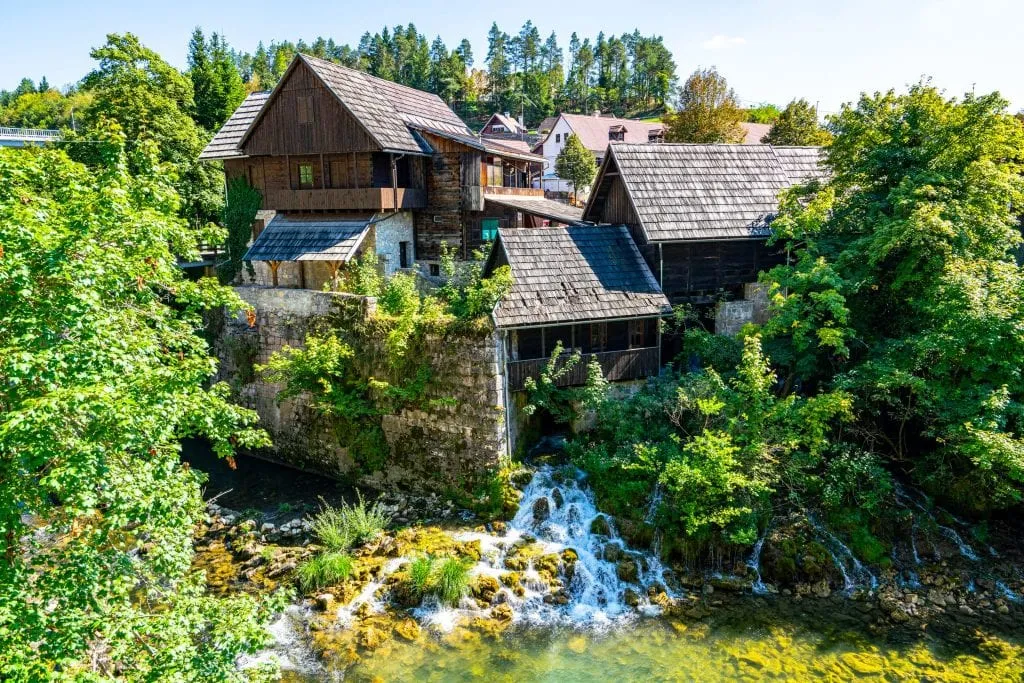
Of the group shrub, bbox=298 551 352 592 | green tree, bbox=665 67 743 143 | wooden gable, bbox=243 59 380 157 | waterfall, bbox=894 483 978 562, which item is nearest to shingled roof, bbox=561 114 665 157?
green tree, bbox=665 67 743 143

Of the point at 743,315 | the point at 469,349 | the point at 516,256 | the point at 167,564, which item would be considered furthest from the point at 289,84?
the point at 167,564

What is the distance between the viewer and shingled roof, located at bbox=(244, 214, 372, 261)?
21869mm

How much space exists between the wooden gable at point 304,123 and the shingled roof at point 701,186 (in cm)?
886

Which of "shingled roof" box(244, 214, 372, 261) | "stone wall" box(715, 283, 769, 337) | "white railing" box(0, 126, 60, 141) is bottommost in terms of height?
"stone wall" box(715, 283, 769, 337)

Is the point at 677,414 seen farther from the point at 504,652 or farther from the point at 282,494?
the point at 282,494

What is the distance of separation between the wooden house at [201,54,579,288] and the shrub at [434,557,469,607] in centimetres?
1122

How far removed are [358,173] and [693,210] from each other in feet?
38.5

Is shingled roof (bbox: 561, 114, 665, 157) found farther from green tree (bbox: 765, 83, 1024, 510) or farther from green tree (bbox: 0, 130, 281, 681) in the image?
green tree (bbox: 0, 130, 281, 681)

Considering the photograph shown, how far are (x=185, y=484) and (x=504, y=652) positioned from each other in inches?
270

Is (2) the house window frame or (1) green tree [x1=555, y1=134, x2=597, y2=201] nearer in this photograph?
(2) the house window frame

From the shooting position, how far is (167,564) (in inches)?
341

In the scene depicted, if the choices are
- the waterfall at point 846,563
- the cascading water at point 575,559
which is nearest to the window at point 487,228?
the cascading water at point 575,559

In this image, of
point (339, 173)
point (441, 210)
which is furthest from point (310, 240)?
point (441, 210)

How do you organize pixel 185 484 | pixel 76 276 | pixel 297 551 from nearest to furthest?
1. pixel 76 276
2. pixel 185 484
3. pixel 297 551
